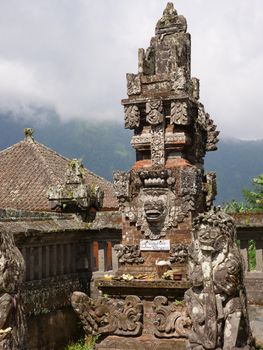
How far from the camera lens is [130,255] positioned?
1262cm

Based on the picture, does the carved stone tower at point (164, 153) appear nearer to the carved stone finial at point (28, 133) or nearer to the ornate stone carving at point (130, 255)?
the ornate stone carving at point (130, 255)

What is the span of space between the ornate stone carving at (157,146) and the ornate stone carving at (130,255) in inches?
69.7

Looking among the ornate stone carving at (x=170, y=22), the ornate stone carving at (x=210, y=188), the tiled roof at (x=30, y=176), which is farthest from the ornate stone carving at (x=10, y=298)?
the tiled roof at (x=30, y=176)

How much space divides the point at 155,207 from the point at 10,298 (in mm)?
5005

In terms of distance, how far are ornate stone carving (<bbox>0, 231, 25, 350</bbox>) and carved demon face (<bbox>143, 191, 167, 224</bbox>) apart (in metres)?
4.57

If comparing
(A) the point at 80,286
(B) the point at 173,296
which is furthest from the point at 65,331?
(B) the point at 173,296

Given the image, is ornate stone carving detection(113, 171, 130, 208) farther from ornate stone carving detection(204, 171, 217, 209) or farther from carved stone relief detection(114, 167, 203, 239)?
ornate stone carving detection(204, 171, 217, 209)

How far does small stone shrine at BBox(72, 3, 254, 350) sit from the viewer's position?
37.6ft

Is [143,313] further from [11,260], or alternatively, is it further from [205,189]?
[11,260]

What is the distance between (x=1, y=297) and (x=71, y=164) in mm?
7335

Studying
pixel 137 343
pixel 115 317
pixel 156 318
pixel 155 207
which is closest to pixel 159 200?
pixel 155 207

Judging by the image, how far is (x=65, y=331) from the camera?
13.6 meters

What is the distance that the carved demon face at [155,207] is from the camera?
12312 mm

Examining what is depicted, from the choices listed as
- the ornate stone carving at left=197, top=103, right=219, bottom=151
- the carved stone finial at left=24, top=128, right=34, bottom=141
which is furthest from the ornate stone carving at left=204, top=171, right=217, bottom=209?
the carved stone finial at left=24, top=128, right=34, bottom=141
